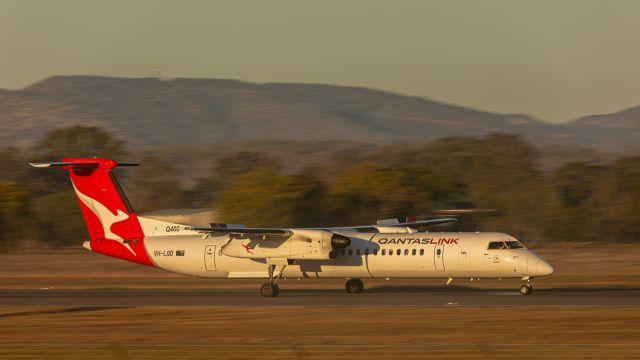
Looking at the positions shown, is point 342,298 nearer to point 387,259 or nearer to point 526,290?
point 387,259

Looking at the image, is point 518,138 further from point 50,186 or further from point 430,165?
point 50,186

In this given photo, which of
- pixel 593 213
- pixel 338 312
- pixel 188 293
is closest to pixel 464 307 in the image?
pixel 338 312

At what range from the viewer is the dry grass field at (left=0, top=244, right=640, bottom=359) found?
18.7 meters

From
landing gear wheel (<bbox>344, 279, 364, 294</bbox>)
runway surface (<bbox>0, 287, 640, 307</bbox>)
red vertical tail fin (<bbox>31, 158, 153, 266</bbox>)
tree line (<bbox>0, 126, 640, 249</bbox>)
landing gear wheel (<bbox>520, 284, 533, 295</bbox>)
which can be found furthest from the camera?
tree line (<bbox>0, 126, 640, 249</bbox>)

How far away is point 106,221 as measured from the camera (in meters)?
35.2

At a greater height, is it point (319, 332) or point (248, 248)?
point (248, 248)

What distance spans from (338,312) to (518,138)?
322 feet

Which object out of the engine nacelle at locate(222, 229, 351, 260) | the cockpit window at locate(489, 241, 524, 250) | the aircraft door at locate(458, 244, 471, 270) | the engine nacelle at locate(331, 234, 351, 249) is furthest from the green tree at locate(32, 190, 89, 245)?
the cockpit window at locate(489, 241, 524, 250)

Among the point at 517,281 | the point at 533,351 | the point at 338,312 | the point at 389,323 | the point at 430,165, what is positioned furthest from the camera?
the point at 430,165

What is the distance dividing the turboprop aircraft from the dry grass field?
172 inches

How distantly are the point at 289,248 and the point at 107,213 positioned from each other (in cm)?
722

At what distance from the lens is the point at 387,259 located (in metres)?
32.6

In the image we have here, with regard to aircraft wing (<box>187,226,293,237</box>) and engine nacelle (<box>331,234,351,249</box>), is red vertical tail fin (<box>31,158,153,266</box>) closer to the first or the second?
aircraft wing (<box>187,226,293,237</box>)

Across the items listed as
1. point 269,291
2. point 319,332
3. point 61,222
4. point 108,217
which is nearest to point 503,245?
point 269,291
